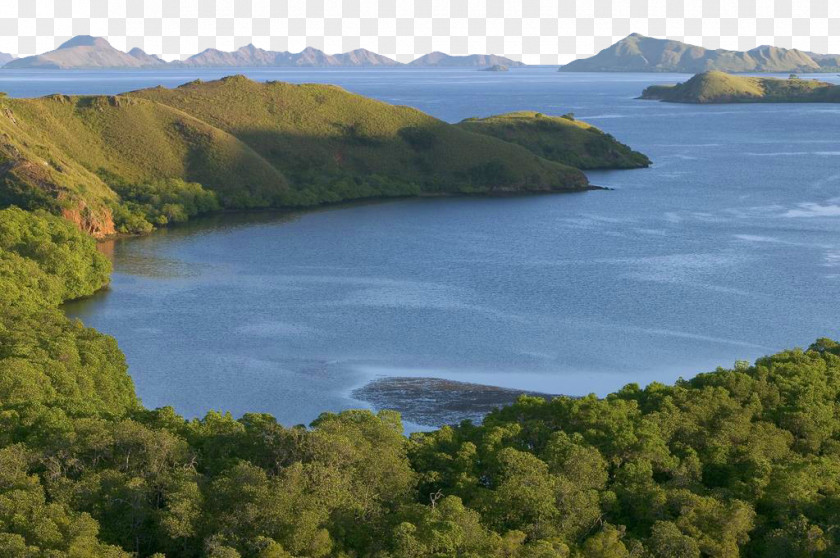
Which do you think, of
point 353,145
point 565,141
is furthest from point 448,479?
point 565,141

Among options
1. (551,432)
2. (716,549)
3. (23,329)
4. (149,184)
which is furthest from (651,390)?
(149,184)

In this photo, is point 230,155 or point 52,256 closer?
A: point 52,256

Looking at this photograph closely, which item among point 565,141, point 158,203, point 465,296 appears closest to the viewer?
point 465,296

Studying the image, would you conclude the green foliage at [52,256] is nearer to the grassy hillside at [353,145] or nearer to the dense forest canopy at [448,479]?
the dense forest canopy at [448,479]

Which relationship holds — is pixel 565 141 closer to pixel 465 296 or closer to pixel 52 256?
pixel 465 296

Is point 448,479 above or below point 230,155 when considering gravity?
below

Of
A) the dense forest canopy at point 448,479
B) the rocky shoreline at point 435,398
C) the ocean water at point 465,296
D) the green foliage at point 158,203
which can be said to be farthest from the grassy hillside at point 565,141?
the dense forest canopy at point 448,479
